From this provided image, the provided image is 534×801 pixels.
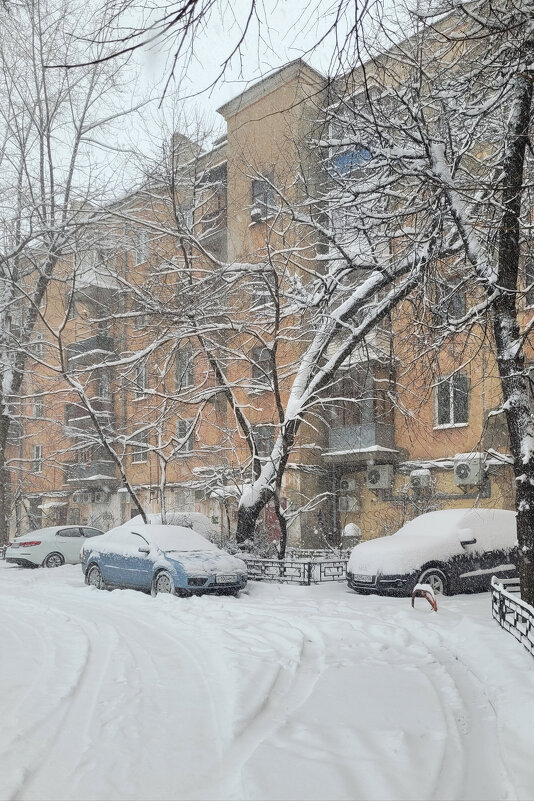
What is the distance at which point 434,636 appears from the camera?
9.04 metres

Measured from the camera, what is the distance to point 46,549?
867 inches

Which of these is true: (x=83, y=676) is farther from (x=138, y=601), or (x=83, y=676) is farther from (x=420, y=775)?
(x=138, y=601)

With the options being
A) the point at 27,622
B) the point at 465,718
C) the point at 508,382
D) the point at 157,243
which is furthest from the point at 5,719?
the point at 157,243

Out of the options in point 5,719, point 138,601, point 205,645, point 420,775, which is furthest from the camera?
point 138,601

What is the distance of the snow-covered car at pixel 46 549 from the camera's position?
21891 millimetres

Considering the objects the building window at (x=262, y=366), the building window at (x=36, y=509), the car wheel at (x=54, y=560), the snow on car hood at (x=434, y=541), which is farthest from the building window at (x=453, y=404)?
the building window at (x=36, y=509)

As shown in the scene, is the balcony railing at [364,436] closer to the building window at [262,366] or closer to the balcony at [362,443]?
the balcony at [362,443]

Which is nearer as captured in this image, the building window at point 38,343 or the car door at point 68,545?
the building window at point 38,343

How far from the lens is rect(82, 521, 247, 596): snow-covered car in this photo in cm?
1335

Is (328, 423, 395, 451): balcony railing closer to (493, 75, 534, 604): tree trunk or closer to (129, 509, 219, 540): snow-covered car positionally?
(129, 509, 219, 540): snow-covered car

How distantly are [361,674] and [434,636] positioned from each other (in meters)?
2.35

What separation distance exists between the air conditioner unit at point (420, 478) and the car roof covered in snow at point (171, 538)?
389 inches

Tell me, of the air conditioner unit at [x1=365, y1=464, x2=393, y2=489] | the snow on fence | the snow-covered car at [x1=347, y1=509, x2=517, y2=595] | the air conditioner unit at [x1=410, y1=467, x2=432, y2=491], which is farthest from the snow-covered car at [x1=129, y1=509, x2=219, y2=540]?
the snow on fence

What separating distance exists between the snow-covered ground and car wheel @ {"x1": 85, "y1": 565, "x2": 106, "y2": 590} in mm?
4708
